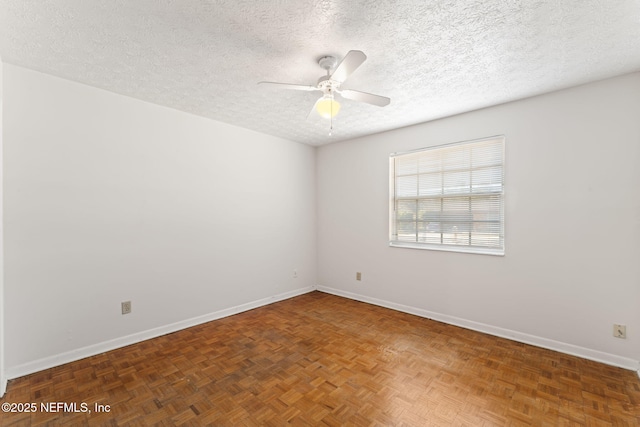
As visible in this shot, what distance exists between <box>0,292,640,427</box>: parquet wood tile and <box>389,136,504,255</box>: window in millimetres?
1102

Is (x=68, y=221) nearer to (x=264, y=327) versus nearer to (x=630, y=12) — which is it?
(x=264, y=327)

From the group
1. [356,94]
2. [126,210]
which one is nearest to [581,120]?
[356,94]

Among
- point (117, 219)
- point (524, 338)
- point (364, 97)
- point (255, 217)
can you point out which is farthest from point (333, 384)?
point (117, 219)

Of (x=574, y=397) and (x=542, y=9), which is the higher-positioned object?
(x=542, y=9)

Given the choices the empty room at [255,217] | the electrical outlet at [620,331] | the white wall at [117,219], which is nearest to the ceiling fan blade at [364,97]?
the empty room at [255,217]

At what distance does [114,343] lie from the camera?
2674mm

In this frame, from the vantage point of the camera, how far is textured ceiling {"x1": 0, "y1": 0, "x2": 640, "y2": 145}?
1582mm

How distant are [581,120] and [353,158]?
2.61m

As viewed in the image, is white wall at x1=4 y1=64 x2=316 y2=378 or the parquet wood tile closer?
the parquet wood tile

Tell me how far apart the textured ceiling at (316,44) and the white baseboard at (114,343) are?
2453 millimetres

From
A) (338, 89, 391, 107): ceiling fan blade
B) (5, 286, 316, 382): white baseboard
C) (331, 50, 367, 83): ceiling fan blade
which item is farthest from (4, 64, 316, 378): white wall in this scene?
(331, 50, 367, 83): ceiling fan blade

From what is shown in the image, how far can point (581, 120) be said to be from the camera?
252cm

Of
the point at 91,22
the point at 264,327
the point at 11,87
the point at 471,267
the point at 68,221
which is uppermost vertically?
the point at 91,22

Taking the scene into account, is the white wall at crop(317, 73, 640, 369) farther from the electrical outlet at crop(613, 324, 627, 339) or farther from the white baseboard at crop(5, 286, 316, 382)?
the white baseboard at crop(5, 286, 316, 382)
